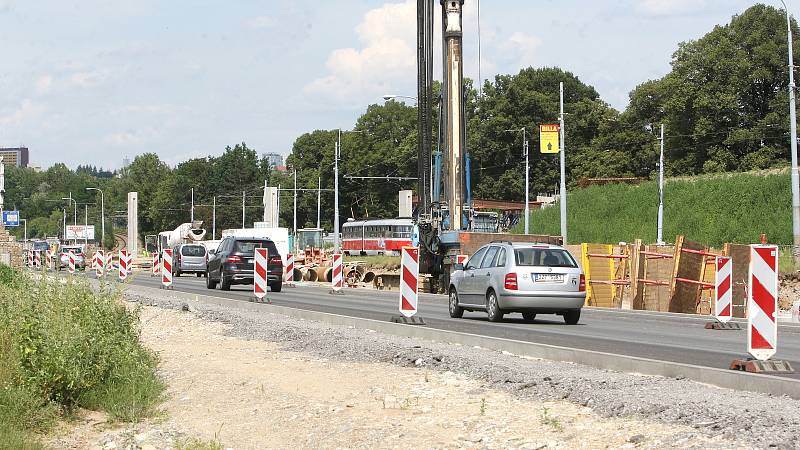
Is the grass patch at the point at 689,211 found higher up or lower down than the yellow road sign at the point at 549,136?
lower down

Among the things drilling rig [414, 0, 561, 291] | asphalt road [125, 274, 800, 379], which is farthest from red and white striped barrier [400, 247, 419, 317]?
drilling rig [414, 0, 561, 291]

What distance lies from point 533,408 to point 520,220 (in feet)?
237

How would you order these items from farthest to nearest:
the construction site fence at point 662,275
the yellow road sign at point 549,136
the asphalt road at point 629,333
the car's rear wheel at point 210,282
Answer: the yellow road sign at point 549,136
the car's rear wheel at point 210,282
the construction site fence at point 662,275
the asphalt road at point 629,333

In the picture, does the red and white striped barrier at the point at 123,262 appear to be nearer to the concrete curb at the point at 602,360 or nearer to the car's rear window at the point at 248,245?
the car's rear window at the point at 248,245

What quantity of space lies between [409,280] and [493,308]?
8.64 feet

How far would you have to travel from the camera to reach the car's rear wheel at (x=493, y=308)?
22234 mm

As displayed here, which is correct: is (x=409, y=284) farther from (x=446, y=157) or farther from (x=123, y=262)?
(x=123, y=262)

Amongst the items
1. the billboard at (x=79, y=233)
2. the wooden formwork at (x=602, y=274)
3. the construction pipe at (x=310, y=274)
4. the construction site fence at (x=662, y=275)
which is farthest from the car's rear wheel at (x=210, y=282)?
the billboard at (x=79, y=233)

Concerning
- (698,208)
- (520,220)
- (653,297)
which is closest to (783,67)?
(698,208)

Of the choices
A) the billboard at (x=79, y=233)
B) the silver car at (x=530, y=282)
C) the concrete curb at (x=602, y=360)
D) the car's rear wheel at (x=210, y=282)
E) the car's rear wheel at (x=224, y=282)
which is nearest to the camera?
the concrete curb at (x=602, y=360)

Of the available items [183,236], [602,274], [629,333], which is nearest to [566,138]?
[183,236]

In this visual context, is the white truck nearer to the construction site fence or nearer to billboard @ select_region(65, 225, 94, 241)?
the construction site fence

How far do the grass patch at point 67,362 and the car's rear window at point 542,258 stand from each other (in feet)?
32.9

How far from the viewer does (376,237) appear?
8738 cm
